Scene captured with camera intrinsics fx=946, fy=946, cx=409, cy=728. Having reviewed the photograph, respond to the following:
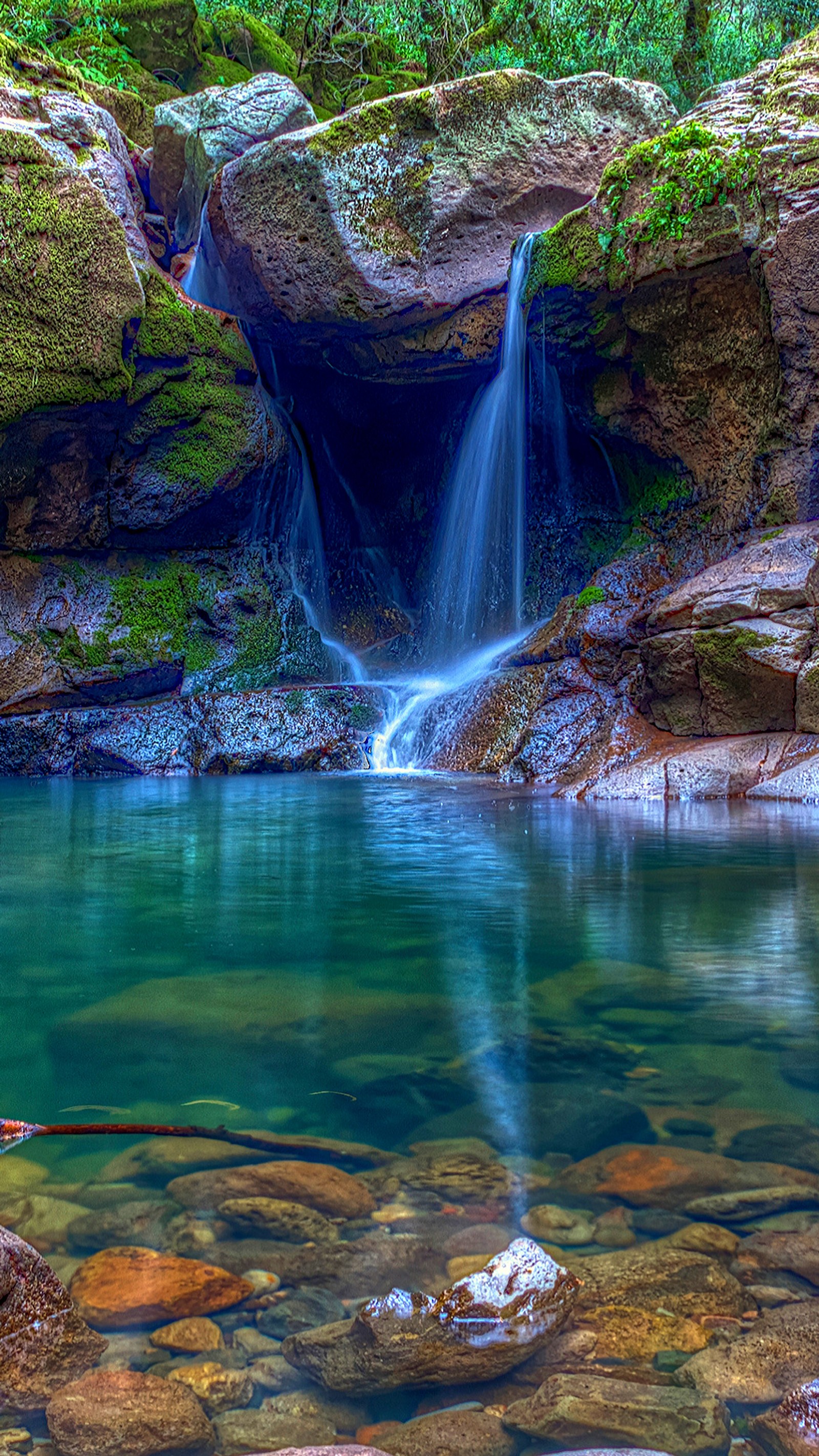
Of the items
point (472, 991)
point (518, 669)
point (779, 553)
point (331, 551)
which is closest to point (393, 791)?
point (518, 669)

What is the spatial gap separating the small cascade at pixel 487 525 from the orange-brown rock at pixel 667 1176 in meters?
11.4

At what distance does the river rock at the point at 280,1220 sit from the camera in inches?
54.3

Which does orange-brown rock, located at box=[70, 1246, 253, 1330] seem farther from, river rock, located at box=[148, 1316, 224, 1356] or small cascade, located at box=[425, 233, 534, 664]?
small cascade, located at box=[425, 233, 534, 664]

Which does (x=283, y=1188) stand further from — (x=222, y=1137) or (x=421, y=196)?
(x=421, y=196)

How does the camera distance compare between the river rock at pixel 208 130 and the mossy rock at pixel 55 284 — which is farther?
the river rock at pixel 208 130

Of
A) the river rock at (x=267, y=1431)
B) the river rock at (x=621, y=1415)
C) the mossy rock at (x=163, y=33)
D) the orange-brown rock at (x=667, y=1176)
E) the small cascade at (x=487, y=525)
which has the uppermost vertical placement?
the mossy rock at (x=163, y=33)

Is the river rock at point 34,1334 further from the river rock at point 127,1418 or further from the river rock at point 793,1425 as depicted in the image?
the river rock at point 793,1425

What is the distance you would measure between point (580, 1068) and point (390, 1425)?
3.18 ft

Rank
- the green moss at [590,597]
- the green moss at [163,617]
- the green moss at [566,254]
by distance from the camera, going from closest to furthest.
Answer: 1. the green moss at [590,597]
2. the green moss at [566,254]
3. the green moss at [163,617]

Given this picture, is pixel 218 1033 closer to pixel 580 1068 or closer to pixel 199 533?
pixel 580 1068

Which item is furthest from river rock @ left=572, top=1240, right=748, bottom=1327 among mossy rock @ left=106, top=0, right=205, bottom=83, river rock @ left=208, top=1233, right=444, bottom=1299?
mossy rock @ left=106, top=0, right=205, bottom=83

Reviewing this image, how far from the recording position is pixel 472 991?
2459 mm

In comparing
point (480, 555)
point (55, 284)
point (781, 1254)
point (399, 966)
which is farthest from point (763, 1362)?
point (480, 555)

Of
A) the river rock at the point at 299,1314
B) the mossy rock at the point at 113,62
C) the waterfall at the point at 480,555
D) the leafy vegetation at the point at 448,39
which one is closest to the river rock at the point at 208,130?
the mossy rock at the point at 113,62
